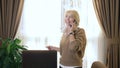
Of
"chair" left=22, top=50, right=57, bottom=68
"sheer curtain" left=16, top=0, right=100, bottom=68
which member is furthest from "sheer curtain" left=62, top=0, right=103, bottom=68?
"chair" left=22, top=50, right=57, bottom=68

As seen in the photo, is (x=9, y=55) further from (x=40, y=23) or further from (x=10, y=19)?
(x=40, y=23)

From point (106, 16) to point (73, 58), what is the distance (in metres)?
1.52

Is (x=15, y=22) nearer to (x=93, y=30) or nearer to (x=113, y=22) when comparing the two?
(x=93, y=30)

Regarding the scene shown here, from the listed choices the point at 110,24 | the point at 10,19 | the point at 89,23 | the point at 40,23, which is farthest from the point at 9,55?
the point at 110,24

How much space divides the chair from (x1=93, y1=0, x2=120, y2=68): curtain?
1.90 meters

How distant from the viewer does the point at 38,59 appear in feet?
8.42

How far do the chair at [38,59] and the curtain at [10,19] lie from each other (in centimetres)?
161

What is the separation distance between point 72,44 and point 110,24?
1.51 metres

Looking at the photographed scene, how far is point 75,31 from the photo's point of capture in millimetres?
3061

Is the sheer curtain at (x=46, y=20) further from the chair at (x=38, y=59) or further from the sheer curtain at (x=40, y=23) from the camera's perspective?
the chair at (x=38, y=59)

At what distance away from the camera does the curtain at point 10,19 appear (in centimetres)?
409

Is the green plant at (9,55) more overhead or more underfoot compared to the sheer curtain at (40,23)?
more underfoot

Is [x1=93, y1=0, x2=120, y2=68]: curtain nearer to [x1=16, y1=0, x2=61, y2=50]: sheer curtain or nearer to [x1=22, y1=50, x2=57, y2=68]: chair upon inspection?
[x1=16, y1=0, x2=61, y2=50]: sheer curtain

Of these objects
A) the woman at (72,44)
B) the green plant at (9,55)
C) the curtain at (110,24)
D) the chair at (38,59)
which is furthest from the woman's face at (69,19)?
the curtain at (110,24)
